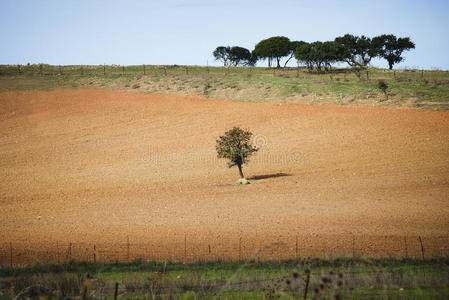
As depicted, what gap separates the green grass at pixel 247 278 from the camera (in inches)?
376

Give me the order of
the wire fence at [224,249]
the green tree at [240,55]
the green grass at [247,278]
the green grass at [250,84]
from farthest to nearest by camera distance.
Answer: the green tree at [240,55]
the green grass at [250,84]
the wire fence at [224,249]
the green grass at [247,278]

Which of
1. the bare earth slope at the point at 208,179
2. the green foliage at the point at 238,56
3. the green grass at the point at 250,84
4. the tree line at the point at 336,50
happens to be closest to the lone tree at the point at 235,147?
the bare earth slope at the point at 208,179

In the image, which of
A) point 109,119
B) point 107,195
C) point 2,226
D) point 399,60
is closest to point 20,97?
point 109,119

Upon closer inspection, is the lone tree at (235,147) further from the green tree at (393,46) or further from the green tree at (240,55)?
the green tree at (240,55)

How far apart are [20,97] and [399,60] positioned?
80.7 meters

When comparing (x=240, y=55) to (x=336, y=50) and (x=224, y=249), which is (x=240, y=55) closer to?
(x=336, y=50)

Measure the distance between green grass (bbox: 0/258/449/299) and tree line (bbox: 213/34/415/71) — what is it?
7221 centimetres

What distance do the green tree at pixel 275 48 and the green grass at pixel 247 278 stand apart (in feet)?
305

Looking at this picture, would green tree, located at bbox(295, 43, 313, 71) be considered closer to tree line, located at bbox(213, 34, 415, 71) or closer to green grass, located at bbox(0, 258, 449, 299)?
tree line, located at bbox(213, 34, 415, 71)

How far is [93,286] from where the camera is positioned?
34.3 ft

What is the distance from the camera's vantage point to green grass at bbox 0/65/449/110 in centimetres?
5462

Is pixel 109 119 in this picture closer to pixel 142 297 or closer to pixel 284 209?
pixel 284 209

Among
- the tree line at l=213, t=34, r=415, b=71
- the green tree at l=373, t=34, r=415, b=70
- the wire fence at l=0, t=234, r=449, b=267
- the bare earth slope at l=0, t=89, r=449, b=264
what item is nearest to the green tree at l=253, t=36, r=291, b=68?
the tree line at l=213, t=34, r=415, b=71

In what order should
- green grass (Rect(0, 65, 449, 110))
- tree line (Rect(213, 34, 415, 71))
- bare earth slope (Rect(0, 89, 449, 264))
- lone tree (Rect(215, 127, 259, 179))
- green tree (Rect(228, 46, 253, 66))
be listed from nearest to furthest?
1. bare earth slope (Rect(0, 89, 449, 264))
2. lone tree (Rect(215, 127, 259, 179))
3. green grass (Rect(0, 65, 449, 110))
4. tree line (Rect(213, 34, 415, 71))
5. green tree (Rect(228, 46, 253, 66))
